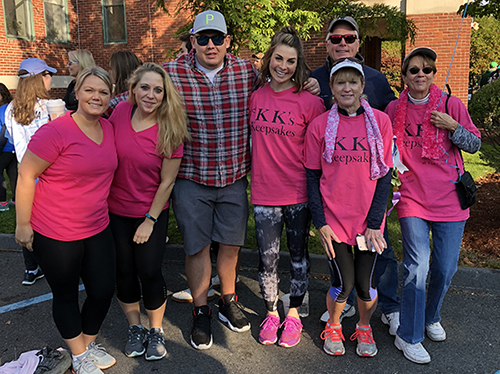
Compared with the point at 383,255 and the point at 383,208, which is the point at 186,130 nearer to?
the point at 383,208

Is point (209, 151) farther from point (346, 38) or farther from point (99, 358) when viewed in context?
point (99, 358)

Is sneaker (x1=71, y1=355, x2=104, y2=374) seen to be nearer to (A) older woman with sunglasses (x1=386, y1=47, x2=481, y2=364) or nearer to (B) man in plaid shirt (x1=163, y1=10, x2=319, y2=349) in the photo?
(B) man in plaid shirt (x1=163, y1=10, x2=319, y2=349)

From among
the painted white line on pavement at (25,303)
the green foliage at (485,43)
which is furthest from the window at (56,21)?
the green foliage at (485,43)

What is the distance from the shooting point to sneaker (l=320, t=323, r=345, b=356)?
125 inches

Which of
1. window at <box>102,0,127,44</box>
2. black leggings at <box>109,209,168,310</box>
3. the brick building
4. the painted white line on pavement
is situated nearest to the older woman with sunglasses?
black leggings at <box>109,209,168,310</box>

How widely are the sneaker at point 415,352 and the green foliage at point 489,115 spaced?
2.91 m

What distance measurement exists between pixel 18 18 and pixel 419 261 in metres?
16.1

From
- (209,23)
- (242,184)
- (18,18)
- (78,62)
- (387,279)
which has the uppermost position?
(18,18)

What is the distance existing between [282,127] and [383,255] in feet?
4.44

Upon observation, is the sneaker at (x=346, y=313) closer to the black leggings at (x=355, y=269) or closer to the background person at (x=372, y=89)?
the background person at (x=372, y=89)

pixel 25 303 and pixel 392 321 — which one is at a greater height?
pixel 392 321

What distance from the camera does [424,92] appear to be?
3.08 m

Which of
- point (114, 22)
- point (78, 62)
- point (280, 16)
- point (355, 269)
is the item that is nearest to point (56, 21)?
point (114, 22)

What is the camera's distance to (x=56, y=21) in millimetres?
16109
